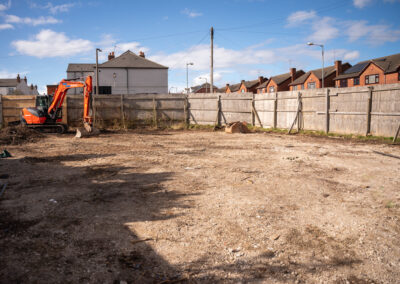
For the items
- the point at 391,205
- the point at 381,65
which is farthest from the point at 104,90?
the point at 391,205

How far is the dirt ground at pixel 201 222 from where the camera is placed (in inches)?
114

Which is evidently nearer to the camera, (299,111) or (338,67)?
(299,111)

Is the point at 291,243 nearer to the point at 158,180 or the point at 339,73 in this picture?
the point at 158,180

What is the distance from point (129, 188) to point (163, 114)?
1451 cm

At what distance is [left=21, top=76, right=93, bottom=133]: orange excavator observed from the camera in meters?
15.1

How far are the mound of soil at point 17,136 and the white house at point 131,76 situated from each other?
2698 centimetres

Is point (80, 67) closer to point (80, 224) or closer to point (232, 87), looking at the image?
point (232, 87)

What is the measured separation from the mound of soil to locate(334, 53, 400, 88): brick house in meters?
39.3

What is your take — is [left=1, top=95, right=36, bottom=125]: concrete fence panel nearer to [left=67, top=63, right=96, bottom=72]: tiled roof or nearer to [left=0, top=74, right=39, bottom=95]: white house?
[left=67, top=63, right=96, bottom=72]: tiled roof

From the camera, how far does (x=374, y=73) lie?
1549 inches

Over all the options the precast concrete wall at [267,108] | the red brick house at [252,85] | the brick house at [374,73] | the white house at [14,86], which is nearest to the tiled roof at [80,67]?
the white house at [14,86]

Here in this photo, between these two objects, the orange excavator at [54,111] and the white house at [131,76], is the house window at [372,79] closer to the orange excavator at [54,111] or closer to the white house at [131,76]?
the white house at [131,76]

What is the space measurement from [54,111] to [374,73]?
1583 inches

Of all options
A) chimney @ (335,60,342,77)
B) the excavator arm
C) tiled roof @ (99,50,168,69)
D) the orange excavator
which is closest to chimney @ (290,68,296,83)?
chimney @ (335,60,342,77)
